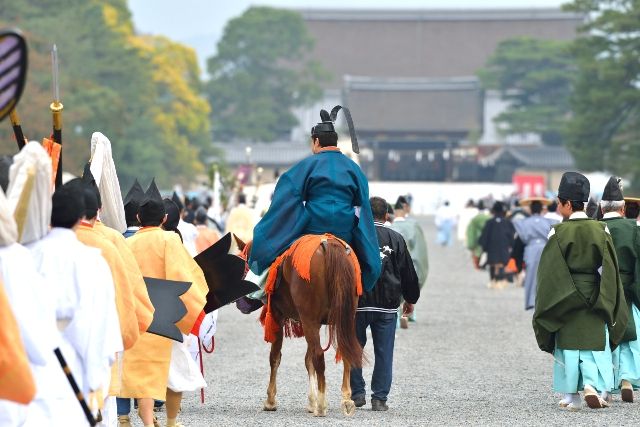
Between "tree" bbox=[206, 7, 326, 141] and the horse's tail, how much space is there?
6731 cm

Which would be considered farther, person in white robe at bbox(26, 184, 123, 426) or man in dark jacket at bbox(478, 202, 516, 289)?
man in dark jacket at bbox(478, 202, 516, 289)

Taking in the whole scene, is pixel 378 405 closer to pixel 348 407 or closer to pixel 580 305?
pixel 348 407

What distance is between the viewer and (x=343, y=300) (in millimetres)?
9016

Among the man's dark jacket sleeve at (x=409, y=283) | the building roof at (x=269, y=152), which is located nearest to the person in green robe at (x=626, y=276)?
the man's dark jacket sleeve at (x=409, y=283)

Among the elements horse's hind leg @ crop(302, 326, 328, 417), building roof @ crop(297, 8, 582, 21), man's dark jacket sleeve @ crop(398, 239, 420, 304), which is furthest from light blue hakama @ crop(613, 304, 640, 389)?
building roof @ crop(297, 8, 582, 21)

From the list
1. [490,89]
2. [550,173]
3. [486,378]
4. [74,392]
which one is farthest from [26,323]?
[490,89]

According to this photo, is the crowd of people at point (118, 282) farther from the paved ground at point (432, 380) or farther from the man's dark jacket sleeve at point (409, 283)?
the paved ground at point (432, 380)

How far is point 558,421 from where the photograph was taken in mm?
8820

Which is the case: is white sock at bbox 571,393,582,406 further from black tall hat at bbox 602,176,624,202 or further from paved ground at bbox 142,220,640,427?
black tall hat at bbox 602,176,624,202

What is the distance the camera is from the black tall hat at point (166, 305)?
784 cm

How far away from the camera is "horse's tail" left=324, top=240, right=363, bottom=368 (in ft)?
29.5

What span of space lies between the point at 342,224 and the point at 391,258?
2.75ft

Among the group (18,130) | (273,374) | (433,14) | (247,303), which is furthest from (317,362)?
(433,14)

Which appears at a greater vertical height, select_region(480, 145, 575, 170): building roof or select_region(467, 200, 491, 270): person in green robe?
select_region(480, 145, 575, 170): building roof
